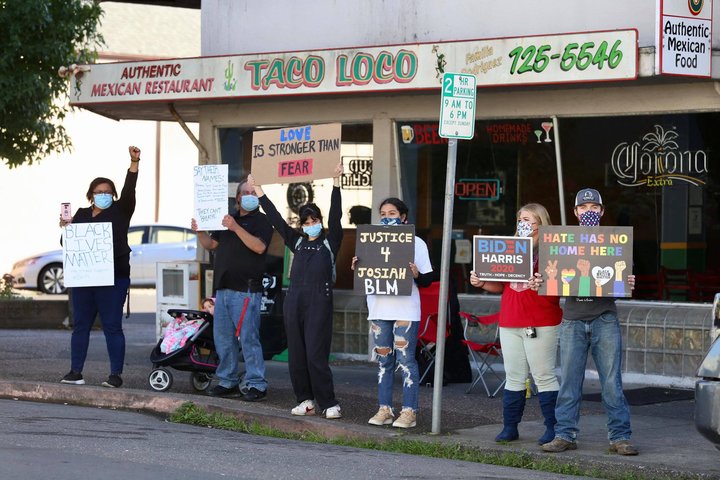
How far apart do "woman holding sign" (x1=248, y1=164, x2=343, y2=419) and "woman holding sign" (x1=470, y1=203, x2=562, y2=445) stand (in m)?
1.58

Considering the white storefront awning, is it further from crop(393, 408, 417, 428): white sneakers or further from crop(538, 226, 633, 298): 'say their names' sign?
crop(393, 408, 417, 428): white sneakers

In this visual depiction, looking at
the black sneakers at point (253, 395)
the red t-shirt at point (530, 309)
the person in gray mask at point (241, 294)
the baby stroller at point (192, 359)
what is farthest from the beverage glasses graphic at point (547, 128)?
the red t-shirt at point (530, 309)

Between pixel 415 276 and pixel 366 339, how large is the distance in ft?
14.9

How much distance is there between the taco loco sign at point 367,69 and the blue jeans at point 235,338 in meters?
3.02

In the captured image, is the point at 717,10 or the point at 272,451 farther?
the point at 717,10

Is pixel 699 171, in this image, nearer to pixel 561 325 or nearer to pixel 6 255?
pixel 561 325

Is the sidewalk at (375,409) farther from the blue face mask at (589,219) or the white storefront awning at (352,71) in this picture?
the white storefront awning at (352,71)

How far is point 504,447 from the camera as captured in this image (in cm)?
919

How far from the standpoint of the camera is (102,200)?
11852mm

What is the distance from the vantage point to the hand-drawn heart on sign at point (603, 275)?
29.2 ft

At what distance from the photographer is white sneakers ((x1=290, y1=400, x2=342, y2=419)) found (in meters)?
10.4

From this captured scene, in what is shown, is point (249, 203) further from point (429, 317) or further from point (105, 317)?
point (429, 317)

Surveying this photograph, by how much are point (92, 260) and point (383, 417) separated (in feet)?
10.8

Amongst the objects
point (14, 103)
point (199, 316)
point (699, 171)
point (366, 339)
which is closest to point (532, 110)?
point (699, 171)
